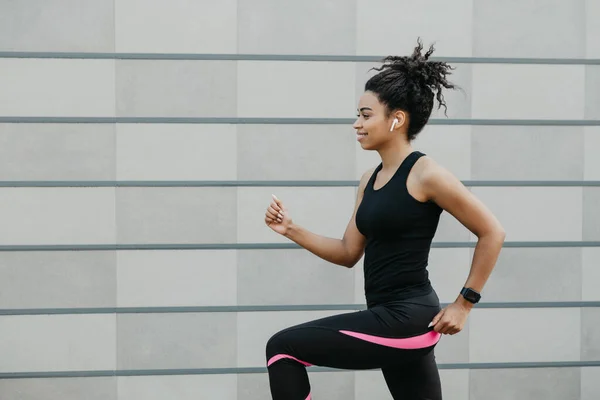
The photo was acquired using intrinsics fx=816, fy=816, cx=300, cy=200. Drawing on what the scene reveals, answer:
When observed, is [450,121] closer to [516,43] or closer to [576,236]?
[516,43]

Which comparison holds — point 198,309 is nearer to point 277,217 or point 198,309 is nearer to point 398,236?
point 277,217

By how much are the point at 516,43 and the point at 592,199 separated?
98 cm

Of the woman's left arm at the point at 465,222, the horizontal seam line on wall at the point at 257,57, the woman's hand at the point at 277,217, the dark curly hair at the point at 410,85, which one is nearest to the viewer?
the woman's left arm at the point at 465,222

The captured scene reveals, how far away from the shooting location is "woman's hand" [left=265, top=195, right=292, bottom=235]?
10.3ft

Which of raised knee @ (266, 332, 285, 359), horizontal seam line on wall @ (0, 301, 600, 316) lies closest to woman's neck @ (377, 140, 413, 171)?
raised knee @ (266, 332, 285, 359)

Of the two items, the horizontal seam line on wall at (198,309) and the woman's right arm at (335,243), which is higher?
the woman's right arm at (335,243)

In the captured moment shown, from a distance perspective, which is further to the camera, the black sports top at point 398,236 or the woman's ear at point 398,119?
the woman's ear at point 398,119

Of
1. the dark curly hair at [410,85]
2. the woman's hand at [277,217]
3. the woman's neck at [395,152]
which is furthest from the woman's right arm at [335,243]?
the dark curly hair at [410,85]

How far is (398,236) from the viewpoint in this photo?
9.66ft

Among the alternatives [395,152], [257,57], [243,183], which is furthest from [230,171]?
[395,152]

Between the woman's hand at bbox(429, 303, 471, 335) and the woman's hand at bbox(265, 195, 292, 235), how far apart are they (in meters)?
0.67

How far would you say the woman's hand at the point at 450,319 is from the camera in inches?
113

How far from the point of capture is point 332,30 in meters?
4.40

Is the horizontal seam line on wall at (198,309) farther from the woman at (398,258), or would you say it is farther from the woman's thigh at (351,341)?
the woman's thigh at (351,341)
